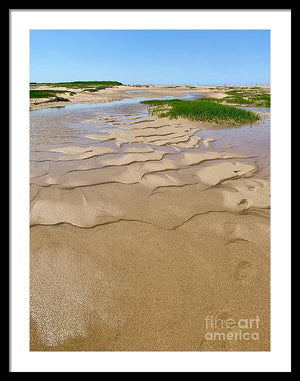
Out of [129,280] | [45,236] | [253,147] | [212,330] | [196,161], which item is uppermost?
[253,147]

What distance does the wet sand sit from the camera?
2312 millimetres

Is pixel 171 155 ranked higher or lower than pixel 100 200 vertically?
higher

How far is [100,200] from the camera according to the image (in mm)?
4625

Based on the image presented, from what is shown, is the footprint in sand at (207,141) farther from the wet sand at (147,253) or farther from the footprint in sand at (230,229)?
the footprint in sand at (230,229)

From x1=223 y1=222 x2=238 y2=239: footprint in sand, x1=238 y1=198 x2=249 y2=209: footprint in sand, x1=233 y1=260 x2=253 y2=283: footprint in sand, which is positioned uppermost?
x1=238 y1=198 x2=249 y2=209: footprint in sand

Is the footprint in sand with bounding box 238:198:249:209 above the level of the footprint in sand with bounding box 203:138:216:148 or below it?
below

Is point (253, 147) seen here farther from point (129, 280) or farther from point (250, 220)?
point (129, 280)

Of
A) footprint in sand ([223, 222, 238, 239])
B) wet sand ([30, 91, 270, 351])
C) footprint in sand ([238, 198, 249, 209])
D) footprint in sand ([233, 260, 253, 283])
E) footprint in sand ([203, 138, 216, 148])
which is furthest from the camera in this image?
footprint in sand ([203, 138, 216, 148])

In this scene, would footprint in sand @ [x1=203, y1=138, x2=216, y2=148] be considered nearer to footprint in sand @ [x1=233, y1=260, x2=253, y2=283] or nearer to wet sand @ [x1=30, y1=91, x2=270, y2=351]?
wet sand @ [x1=30, y1=91, x2=270, y2=351]

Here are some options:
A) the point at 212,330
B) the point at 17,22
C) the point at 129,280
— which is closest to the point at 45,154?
the point at 17,22

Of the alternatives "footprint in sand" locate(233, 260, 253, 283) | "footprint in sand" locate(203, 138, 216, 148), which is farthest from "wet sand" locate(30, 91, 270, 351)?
"footprint in sand" locate(203, 138, 216, 148)

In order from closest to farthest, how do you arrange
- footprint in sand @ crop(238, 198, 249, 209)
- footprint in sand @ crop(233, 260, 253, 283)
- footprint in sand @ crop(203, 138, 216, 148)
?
footprint in sand @ crop(233, 260, 253, 283), footprint in sand @ crop(238, 198, 249, 209), footprint in sand @ crop(203, 138, 216, 148)

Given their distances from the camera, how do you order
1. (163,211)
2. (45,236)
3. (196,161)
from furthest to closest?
(196,161) → (163,211) → (45,236)

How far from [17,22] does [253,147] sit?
27.5 ft
